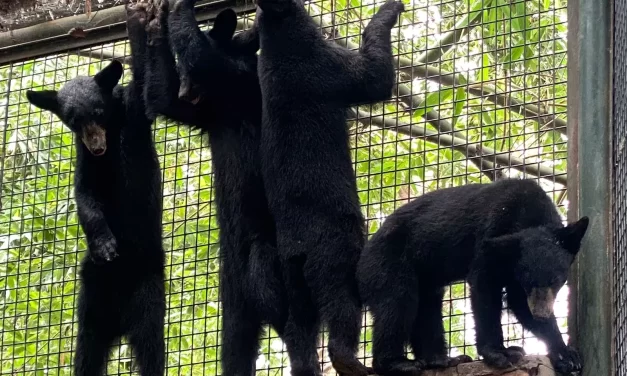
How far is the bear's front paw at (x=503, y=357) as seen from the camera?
5793 millimetres

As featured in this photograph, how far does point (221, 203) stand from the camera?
7.14 m

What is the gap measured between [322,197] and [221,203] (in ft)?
2.81

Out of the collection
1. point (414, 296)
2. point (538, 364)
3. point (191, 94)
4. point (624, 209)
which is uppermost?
point (191, 94)

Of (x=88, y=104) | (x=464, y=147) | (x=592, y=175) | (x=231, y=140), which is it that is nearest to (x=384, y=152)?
(x=464, y=147)

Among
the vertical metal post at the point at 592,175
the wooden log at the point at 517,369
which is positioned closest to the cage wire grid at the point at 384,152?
the vertical metal post at the point at 592,175

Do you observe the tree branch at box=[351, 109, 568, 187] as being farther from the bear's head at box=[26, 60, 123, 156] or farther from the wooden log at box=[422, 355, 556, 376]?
the bear's head at box=[26, 60, 123, 156]

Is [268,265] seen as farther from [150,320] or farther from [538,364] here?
[538,364]

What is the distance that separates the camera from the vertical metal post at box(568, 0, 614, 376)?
598 cm

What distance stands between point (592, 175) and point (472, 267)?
0.93 metres

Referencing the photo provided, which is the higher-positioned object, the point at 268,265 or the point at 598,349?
the point at 268,265

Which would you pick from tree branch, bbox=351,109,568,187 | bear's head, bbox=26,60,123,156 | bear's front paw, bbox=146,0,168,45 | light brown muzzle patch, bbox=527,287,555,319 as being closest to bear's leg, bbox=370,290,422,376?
light brown muzzle patch, bbox=527,287,555,319

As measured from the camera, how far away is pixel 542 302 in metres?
5.85

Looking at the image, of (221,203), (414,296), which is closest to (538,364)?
(414,296)

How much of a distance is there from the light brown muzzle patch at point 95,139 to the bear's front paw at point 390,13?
205 cm
